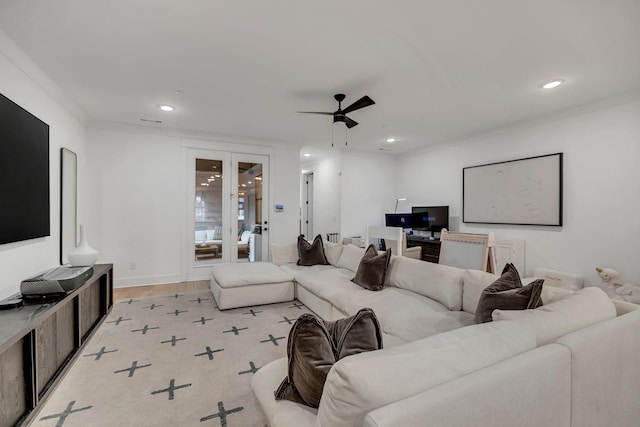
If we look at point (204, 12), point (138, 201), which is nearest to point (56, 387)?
point (204, 12)

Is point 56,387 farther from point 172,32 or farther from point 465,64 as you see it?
point 465,64

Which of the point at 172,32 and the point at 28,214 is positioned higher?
the point at 172,32

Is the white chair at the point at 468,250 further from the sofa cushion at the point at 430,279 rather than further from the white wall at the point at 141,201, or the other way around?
the white wall at the point at 141,201

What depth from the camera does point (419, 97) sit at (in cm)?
362

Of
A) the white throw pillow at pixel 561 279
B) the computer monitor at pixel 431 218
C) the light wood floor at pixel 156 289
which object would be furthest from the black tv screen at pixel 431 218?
the light wood floor at pixel 156 289

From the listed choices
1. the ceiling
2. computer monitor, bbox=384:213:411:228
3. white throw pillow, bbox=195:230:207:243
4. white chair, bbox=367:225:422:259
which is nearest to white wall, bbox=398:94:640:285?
the ceiling

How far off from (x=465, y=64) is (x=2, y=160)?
380cm

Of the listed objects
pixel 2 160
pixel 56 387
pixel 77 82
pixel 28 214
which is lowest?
pixel 56 387

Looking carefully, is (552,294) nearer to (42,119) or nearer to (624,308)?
(624,308)

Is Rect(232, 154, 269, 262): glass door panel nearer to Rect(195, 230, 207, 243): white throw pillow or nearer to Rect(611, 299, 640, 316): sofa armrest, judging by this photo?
Rect(195, 230, 207, 243): white throw pillow

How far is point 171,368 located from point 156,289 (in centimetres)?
267

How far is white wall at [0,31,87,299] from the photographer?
2400 mm

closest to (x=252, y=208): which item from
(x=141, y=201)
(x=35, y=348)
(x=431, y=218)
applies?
(x=141, y=201)

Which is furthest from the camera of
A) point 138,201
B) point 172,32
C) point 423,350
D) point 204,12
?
point 138,201
